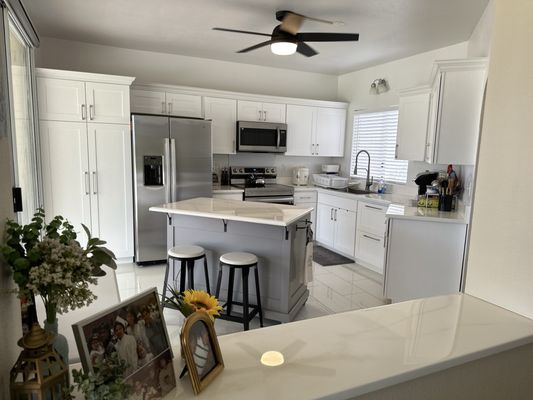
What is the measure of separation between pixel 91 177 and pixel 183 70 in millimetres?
2027

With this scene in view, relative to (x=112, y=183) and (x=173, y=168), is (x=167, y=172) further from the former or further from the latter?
(x=112, y=183)

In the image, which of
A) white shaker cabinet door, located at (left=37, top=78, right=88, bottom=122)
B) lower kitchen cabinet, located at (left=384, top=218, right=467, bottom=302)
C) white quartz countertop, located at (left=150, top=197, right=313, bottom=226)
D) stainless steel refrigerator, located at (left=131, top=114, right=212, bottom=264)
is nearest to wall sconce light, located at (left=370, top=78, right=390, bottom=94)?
stainless steel refrigerator, located at (left=131, top=114, right=212, bottom=264)

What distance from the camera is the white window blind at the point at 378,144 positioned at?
505 cm

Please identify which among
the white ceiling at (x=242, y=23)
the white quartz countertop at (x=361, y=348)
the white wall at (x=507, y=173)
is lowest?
the white quartz countertop at (x=361, y=348)

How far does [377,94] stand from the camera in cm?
525

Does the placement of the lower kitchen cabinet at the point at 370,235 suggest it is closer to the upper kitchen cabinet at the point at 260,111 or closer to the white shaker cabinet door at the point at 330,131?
the white shaker cabinet door at the point at 330,131

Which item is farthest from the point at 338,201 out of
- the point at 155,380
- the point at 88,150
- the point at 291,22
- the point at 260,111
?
the point at 155,380

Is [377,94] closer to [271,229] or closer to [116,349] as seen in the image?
[271,229]

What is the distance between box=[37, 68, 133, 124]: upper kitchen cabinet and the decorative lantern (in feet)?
12.5

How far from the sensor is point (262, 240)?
3.03m

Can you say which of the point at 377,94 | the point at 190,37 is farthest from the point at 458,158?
the point at 190,37

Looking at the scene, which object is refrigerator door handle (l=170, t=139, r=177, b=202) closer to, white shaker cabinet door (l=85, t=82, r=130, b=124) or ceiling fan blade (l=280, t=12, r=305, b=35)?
white shaker cabinet door (l=85, t=82, r=130, b=124)

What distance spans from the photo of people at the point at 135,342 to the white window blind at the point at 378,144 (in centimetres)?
460

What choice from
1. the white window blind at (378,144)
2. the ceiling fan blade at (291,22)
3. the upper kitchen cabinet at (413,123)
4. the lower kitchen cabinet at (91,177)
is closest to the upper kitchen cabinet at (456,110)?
the upper kitchen cabinet at (413,123)
